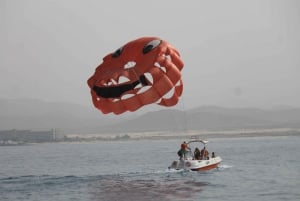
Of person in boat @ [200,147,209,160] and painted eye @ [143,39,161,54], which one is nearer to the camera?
painted eye @ [143,39,161,54]

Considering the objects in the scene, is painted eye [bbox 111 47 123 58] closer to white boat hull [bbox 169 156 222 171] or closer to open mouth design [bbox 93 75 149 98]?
open mouth design [bbox 93 75 149 98]

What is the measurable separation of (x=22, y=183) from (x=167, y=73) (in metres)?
17.6

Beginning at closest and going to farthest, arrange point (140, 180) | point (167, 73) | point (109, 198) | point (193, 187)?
point (109, 198), point (167, 73), point (193, 187), point (140, 180)

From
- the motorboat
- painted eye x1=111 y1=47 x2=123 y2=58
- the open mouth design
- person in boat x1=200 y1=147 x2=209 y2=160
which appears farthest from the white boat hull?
painted eye x1=111 y1=47 x2=123 y2=58

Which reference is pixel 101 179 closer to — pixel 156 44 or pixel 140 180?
pixel 140 180

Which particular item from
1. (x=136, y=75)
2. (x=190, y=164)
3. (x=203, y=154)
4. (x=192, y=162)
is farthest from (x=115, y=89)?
(x=203, y=154)

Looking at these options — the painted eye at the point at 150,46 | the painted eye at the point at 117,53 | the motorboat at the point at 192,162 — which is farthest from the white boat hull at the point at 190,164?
the painted eye at the point at 150,46

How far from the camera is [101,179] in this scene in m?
48.3

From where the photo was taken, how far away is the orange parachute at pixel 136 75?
37625 millimetres

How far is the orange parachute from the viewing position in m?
37.6

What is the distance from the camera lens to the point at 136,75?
38.2 metres

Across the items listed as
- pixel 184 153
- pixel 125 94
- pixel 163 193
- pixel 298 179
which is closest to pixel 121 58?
pixel 125 94

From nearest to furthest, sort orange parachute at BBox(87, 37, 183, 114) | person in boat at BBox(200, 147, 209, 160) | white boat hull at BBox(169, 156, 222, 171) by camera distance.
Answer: orange parachute at BBox(87, 37, 183, 114) → white boat hull at BBox(169, 156, 222, 171) → person in boat at BBox(200, 147, 209, 160)

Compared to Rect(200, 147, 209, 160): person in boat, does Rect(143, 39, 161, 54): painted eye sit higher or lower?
higher
